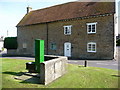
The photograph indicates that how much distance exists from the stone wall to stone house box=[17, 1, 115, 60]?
9860 millimetres

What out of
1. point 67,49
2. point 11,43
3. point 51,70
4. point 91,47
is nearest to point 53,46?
point 67,49

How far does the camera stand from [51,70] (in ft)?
21.0

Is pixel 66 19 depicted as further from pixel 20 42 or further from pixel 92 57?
pixel 20 42

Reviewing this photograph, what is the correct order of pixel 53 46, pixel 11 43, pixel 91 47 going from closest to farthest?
pixel 91 47
pixel 53 46
pixel 11 43

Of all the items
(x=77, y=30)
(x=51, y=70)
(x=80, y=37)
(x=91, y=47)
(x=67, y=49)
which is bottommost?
(x=51, y=70)

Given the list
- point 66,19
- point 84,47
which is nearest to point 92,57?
point 84,47

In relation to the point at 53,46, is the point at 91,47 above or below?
below

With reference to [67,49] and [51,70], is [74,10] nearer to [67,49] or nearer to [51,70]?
[67,49]

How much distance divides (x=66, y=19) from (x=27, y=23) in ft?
36.4

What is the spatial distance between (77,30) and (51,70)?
12.6 m

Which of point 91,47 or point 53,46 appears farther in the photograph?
point 53,46

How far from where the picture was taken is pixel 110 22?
1509 centimetres

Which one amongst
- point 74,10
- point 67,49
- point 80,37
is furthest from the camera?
point 74,10

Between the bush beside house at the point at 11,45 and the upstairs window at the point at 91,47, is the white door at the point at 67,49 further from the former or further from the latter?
the bush beside house at the point at 11,45
